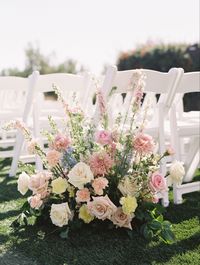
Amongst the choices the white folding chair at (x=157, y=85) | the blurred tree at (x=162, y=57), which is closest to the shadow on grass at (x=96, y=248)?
the white folding chair at (x=157, y=85)

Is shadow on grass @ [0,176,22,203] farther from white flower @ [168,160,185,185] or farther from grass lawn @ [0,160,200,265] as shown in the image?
white flower @ [168,160,185,185]

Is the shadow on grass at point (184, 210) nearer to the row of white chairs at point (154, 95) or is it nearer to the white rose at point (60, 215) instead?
the row of white chairs at point (154, 95)

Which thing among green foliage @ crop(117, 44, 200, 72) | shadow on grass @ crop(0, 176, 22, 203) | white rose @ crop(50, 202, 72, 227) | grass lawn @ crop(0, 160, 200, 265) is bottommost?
green foliage @ crop(117, 44, 200, 72)

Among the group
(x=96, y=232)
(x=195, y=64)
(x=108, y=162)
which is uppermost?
(x=108, y=162)

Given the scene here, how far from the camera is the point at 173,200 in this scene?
4.10 meters

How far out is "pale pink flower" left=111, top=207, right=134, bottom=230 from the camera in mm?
3117

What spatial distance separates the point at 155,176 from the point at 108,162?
0.30m

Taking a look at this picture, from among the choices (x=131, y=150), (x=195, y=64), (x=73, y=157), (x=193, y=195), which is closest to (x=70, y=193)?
(x=73, y=157)

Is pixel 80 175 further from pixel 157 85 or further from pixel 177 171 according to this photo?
pixel 157 85

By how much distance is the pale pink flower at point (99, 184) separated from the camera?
307 cm

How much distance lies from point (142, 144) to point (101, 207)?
46cm

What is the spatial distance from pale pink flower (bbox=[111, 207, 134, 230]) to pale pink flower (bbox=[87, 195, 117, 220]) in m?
0.06

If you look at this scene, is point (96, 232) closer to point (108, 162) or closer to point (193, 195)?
point (108, 162)

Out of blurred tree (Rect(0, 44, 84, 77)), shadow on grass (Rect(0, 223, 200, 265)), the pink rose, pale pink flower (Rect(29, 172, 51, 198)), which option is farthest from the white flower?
blurred tree (Rect(0, 44, 84, 77))
